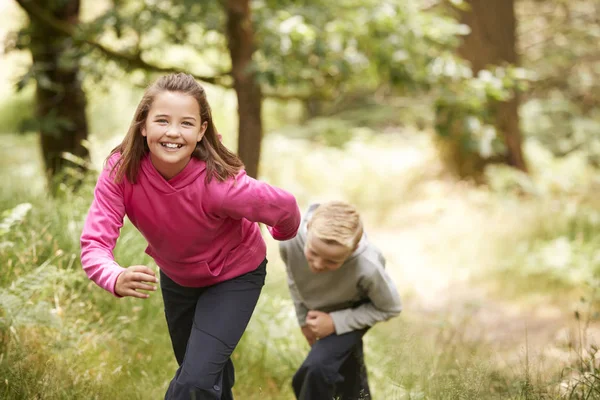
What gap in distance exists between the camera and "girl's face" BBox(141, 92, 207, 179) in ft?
8.50

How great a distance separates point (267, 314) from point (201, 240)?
1.87 metres

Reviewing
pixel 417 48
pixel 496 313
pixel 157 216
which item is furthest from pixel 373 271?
pixel 496 313

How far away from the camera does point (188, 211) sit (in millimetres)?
2662

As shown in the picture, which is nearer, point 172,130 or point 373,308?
point 172,130

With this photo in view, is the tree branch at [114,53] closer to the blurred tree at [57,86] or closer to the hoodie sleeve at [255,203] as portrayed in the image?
the blurred tree at [57,86]

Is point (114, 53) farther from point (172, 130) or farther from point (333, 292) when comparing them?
point (172, 130)

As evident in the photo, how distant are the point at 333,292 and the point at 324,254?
470mm

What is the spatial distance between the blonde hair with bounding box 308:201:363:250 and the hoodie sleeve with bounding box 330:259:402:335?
11.5 inches

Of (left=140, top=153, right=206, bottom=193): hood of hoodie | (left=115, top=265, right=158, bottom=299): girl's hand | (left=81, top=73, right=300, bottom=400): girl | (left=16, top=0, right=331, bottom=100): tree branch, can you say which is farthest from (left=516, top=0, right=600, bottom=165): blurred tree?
(left=115, top=265, right=158, bottom=299): girl's hand

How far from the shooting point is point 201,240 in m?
2.77

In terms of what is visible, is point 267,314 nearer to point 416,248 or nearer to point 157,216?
point 157,216

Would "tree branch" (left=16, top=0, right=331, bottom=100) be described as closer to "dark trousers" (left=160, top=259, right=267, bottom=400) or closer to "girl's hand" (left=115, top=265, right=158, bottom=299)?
"dark trousers" (left=160, top=259, right=267, bottom=400)

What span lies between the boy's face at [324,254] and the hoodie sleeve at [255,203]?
46 centimetres

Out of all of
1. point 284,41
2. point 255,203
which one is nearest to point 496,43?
point 284,41
